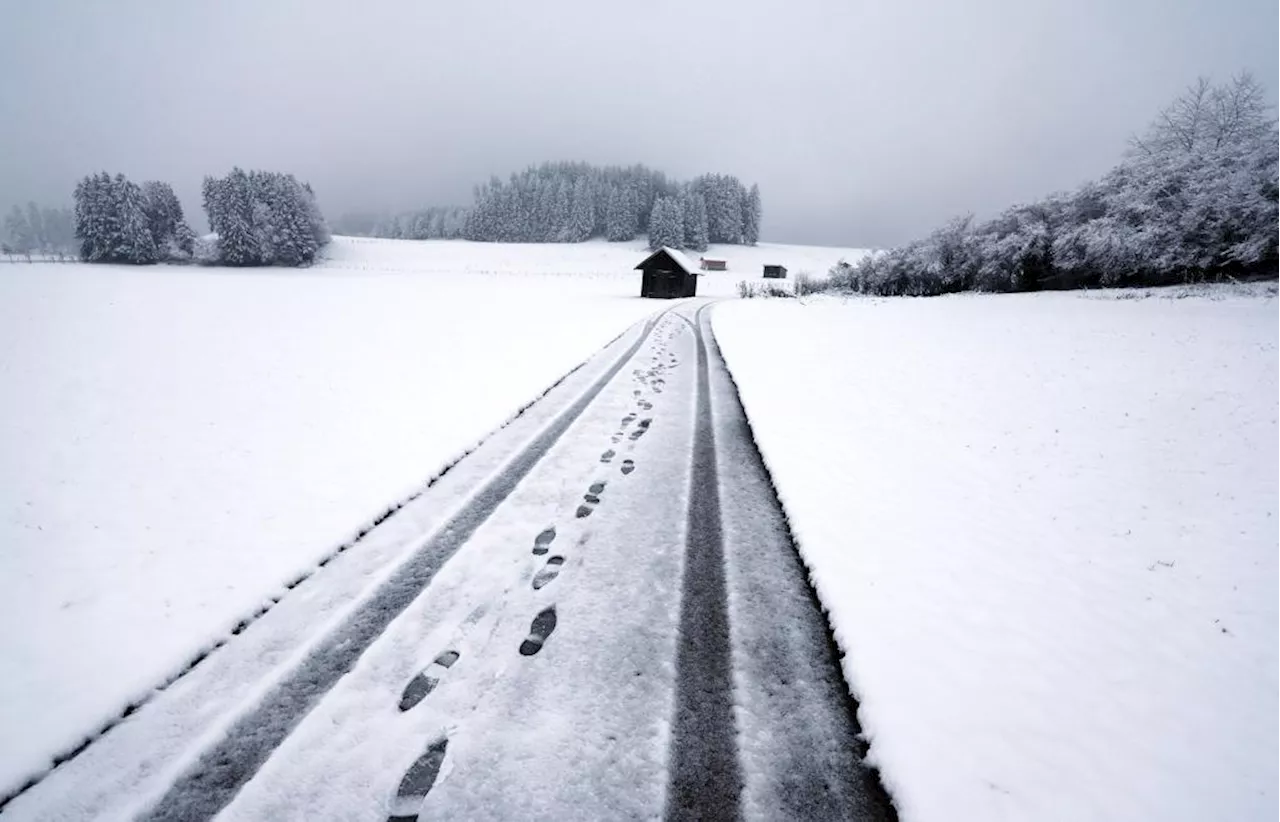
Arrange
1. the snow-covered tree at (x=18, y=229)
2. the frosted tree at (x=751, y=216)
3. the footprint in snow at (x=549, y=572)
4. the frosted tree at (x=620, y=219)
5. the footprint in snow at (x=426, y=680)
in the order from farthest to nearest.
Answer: the snow-covered tree at (x=18, y=229), the frosted tree at (x=751, y=216), the frosted tree at (x=620, y=219), the footprint in snow at (x=549, y=572), the footprint in snow at (x=426, y=680)

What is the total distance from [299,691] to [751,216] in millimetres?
104081

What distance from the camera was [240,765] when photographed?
7.80 feet

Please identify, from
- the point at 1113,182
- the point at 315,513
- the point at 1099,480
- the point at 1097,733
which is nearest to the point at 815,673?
the point at 1097,733

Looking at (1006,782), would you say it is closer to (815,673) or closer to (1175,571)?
(815,673)

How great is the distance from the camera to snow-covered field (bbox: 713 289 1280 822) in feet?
8.29

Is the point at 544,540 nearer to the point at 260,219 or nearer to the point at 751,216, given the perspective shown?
the point at 260,219

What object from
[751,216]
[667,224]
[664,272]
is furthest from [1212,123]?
[751,216]

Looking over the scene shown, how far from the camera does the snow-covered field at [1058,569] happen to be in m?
2.53

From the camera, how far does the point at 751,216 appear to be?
96.1 m

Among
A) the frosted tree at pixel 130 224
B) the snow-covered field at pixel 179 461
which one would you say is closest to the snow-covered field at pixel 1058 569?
the snow-covered field at pixel 179 461

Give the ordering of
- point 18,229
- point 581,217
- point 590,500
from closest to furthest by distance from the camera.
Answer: point 590,500
point 581,217
point 18,229

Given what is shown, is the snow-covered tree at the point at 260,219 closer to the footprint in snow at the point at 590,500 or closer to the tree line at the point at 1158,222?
the tree line at the point at 1158,222

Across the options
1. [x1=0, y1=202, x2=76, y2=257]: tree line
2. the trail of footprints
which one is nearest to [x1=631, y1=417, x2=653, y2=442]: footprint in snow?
the trail of footprints

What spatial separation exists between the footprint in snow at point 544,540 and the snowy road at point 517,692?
0.05 meters
